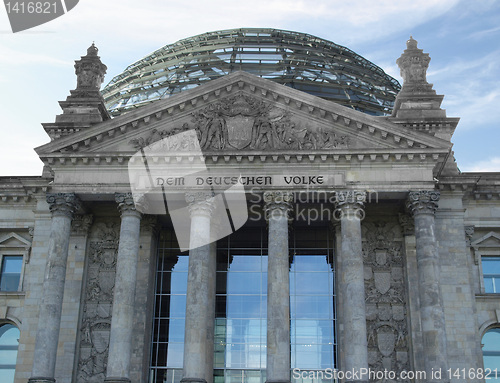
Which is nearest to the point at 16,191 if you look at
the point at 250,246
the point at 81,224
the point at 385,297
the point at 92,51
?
the point at 81,224

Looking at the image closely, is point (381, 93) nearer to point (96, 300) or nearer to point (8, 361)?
point (96, 300)

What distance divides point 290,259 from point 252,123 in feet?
27.3

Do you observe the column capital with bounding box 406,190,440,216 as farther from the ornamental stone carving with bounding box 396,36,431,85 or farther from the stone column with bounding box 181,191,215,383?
the stone column with bounding box 181,191,215,383

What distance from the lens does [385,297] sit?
36.8 m

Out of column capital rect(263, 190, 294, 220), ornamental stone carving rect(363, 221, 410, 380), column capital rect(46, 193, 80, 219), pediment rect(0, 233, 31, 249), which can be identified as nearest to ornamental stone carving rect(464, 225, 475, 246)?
ornamental stone carving rect(363, 221, 410, 380)

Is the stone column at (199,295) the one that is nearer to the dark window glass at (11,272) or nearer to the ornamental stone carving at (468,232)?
the dark window glass at (11,272)

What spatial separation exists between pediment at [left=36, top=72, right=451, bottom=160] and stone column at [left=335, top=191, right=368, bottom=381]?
9.48 ft

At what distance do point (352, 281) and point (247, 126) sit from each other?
32.2ft

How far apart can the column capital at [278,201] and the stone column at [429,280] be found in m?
6.15

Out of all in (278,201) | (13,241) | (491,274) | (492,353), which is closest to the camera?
(278,201)

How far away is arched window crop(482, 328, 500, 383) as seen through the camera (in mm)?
37062

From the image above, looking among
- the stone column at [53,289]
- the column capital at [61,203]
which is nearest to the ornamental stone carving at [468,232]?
the stone column at [53,289]

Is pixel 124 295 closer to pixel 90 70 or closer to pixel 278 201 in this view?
pixel 278 201

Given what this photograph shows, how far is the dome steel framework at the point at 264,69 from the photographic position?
51844mm
